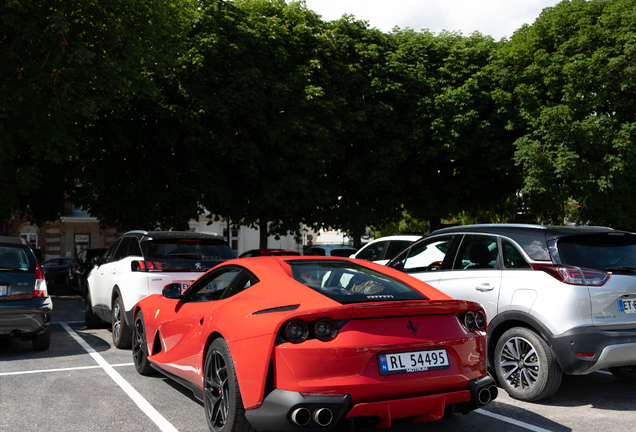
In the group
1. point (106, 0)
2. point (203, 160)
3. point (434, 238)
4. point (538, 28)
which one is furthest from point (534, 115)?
point (434, 238)

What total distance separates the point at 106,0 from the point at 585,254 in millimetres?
13692

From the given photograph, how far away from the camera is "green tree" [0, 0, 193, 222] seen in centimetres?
1488

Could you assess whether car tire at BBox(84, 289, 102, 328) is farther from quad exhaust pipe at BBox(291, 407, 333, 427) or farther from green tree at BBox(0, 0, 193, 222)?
quad exhaust pipe at BBox(291, 407, 333, 427)

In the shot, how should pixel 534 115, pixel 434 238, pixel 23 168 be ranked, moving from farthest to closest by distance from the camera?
1. pixel 534 115
2. pixel 23 168
3. pixel 434 238

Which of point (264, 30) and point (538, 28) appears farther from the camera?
point (538, 28)

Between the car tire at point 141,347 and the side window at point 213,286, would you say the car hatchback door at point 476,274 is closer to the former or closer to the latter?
the side window at point 213,286

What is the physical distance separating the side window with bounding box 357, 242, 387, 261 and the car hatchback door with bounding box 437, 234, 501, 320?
660cm

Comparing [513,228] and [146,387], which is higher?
[513,228]

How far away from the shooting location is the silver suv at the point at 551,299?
17.4 feet

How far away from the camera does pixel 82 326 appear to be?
11.3 metres

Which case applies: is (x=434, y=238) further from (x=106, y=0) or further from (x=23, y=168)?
(x=23, y=168)

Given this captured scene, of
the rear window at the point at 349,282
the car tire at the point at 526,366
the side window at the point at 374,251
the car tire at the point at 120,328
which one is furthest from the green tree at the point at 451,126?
the rear window at the point at 349,282

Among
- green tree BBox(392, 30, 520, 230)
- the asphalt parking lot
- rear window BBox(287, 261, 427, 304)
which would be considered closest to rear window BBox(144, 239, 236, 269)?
the asphalt parking lot

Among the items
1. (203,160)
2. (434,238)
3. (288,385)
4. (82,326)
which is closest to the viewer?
(288,385)
